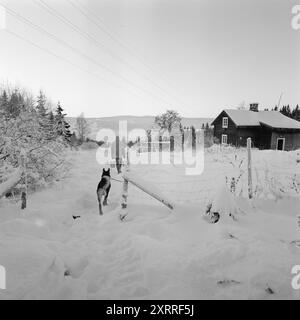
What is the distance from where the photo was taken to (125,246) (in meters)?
4.16

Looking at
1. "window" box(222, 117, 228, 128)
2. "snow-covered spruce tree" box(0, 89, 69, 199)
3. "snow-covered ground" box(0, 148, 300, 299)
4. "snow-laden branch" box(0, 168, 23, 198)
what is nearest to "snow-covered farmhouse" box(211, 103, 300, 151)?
"window" box(222, 117, 228, 128)

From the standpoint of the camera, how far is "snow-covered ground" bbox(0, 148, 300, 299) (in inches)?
115

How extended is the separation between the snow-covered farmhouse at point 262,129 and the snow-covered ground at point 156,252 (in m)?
25.5

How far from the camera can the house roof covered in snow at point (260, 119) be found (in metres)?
29.2

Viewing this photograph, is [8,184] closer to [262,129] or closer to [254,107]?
[262,129]

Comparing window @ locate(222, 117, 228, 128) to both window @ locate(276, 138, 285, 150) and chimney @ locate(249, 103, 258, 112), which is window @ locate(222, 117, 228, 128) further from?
window @ locate(276, 138, 285, 150)

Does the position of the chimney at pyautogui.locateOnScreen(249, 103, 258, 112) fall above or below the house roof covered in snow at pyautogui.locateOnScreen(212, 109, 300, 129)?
above

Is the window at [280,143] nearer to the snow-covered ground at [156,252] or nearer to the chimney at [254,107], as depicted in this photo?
the chimney at [254,107]

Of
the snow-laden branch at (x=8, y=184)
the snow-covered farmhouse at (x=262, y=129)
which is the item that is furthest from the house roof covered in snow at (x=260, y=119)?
the snow-laden branch at (x=8, y=184)

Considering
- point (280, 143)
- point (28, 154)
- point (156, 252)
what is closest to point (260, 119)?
point (280, 143)

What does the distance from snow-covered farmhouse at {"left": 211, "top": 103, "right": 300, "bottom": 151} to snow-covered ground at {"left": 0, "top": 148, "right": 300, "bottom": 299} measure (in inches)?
1006

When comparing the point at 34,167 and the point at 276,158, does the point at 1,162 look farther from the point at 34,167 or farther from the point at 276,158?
the point at 276,158

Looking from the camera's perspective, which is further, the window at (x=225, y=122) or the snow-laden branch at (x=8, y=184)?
the window at (x=225, y=122)
